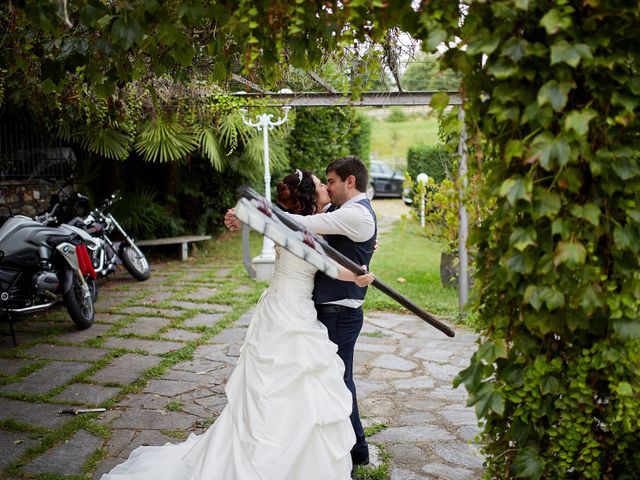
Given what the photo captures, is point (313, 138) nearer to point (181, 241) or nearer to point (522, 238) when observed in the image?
point (181, 241)

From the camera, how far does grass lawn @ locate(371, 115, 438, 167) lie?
32.5 metres

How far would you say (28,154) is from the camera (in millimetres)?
10023

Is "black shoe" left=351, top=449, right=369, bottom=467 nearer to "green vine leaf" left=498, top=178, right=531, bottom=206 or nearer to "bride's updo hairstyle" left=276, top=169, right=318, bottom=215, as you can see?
"bride's updo hairstyle" left=276, top=169, right=318, bottom=215

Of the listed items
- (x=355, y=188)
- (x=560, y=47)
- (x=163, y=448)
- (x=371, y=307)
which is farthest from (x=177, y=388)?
(x=560, y=47)

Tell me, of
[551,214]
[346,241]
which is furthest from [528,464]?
[346,241]

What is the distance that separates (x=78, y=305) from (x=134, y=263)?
2.68 meters

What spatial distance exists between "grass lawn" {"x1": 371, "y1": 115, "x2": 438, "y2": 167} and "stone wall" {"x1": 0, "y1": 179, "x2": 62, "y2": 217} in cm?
2174

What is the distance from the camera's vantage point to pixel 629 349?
2402 millimetres

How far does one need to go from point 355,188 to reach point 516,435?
1.82 metres

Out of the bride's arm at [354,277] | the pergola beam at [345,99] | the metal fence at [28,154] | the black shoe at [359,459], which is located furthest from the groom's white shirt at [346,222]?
the metal fence at [28,154]

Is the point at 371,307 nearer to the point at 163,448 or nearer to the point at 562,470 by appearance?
the point at 163,448

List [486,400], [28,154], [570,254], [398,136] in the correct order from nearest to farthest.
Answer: [570,254], [486,400], [28,154], [398,136]

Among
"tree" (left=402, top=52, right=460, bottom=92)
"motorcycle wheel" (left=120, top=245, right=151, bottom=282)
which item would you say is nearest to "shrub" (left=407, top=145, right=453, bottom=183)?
"tree" (left=402, top=52, right=460, bottom=92)

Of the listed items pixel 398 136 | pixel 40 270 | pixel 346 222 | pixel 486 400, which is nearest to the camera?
pixel 486 400
